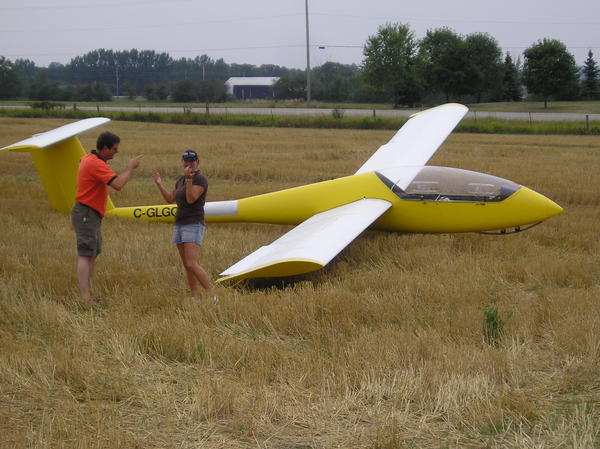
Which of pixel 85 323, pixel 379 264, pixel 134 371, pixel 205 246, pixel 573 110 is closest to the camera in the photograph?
pixel 134 371

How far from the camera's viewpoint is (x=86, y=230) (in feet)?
23.9

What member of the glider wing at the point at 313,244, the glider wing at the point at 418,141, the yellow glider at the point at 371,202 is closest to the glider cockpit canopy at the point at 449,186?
the yellow glider at the point at 371,202

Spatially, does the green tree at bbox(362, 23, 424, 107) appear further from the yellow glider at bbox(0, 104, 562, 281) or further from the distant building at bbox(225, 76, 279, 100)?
the yellow glider at bbox(0, 104, 562, 281)

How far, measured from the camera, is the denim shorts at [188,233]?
723 centimetres

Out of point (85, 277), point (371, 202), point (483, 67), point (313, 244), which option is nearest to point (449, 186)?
point (371, 202)

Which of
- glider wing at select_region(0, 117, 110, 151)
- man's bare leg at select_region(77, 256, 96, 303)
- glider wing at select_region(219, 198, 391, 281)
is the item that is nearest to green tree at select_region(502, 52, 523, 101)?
glider wing at select_region(219, 198, 391, 281)

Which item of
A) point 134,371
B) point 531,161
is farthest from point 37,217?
point 531,161

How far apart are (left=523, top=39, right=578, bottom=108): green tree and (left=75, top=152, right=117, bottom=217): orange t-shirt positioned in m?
62.7

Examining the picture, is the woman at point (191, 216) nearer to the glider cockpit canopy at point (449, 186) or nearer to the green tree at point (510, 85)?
the glider cockpit canopy at point (449, 186)

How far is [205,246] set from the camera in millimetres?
9695

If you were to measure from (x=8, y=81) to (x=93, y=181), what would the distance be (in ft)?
189

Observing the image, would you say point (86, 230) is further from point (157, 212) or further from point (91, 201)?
point (157, 212)

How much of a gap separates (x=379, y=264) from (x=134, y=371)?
14.0ft

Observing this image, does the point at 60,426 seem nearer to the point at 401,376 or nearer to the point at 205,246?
the point at 401,376
